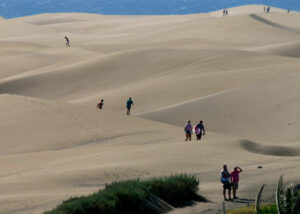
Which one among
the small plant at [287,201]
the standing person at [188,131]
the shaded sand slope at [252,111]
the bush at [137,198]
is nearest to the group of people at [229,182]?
the bush at [137,198]

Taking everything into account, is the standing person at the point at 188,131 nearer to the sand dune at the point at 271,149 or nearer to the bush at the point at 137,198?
the sand dune at the point at 271,149

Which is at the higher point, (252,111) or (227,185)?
(252,111)

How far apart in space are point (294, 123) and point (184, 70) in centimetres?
1479

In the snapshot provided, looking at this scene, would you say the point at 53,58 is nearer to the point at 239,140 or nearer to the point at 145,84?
the point at 145,84

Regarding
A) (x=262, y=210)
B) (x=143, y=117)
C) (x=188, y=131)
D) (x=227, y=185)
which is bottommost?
(x=262, y=210)

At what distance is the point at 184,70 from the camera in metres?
45.6

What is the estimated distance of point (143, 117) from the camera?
33406 millimetres

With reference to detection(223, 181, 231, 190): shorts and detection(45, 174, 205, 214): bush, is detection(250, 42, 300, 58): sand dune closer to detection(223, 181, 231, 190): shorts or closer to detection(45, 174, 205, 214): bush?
detection(223, 181, 231, 190): shorts

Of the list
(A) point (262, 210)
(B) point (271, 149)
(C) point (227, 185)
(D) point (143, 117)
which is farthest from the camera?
(D) point (143, 117)

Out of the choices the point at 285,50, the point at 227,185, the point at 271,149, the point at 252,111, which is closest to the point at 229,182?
the point at 227,185

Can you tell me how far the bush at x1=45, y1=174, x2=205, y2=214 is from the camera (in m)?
14.1

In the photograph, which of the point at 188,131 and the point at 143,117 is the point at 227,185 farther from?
the point at 143,117

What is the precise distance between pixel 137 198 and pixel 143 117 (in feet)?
59.6

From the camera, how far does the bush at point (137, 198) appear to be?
14.1 metres
